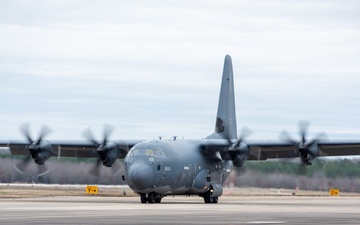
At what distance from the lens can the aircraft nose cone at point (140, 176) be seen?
152 ft

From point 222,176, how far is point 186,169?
5307mm

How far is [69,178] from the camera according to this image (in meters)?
69.7

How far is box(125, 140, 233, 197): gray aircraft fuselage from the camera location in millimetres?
47031

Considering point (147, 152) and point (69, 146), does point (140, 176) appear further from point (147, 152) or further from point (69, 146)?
point (69, 146)

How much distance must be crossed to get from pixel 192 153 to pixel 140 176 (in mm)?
6254

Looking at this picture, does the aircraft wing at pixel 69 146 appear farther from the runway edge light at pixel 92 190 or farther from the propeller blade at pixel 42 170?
the propeller blade at pixel 42 170

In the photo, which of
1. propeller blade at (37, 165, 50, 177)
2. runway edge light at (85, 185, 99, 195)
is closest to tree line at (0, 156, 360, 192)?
propeller blade at (37, 165, 50, 177)

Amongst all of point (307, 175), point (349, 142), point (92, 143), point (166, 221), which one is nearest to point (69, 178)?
point (92, 143)

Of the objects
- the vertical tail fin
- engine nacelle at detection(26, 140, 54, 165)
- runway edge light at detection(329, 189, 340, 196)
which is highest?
the vertical tail fin

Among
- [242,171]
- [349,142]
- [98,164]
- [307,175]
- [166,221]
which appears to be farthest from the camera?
[307,175]

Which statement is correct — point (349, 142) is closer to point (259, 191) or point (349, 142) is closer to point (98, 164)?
point (98, 164)

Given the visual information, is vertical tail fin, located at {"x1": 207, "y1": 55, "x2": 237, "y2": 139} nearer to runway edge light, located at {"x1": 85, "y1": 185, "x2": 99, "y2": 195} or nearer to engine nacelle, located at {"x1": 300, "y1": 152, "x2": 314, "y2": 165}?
engine nacelle, located at {"x1": 300, "y1": 152, "x2": 314, "y2": 165}

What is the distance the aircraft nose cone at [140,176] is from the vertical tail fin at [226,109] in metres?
10.7

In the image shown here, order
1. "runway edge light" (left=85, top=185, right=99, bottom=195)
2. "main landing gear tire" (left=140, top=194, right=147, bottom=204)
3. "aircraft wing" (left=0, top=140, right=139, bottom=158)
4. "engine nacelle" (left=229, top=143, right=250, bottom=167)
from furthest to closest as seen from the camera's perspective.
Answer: "runway edge light" (left=85, top=185, right=99, bottom=195)
"aircraft wing" (left=0, top=140, right=139, bottom=158)
"engine nacelle" (left=229, top=143, right=250, bottom=167)
"main landing gear tire" (left=140, top=194, right=147, bottom=204)
